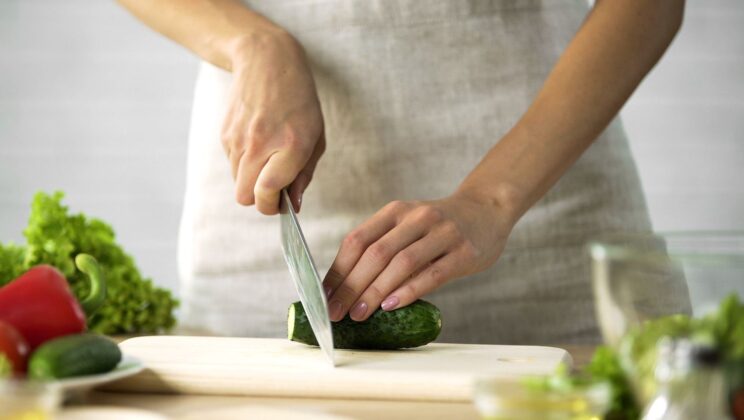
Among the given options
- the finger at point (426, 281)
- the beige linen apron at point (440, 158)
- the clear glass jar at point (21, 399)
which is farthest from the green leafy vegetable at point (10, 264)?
the clear glass jar at point (21, 399)

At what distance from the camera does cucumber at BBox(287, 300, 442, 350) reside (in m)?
1.40

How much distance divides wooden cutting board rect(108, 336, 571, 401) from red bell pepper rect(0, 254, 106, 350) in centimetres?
11

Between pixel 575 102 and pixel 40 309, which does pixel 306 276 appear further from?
pixel 575 102

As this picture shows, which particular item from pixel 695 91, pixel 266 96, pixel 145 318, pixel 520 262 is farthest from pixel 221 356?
pixel 695 91

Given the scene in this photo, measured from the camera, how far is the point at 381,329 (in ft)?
4.60

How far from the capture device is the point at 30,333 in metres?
1.23

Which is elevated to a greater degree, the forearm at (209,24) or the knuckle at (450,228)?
the forearm at (209,24)

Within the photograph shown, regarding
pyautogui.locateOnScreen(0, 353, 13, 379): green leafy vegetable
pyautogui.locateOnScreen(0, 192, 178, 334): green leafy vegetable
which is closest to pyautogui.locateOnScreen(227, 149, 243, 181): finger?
pyautogui.locateOnScreen(0, 192, 178, 334): green leafy vegetable

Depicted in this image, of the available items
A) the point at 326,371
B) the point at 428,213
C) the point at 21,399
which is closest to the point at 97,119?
the point at 428,213

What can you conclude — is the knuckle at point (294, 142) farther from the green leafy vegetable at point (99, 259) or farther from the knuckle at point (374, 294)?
the green leafy vegetable at point (99, 259)

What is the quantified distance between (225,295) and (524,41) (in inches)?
31.7

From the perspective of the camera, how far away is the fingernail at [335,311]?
4.62 ft

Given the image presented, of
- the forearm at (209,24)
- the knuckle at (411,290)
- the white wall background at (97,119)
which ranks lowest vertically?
the knuckle at (411,290)

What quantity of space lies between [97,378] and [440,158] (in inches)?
38.9
